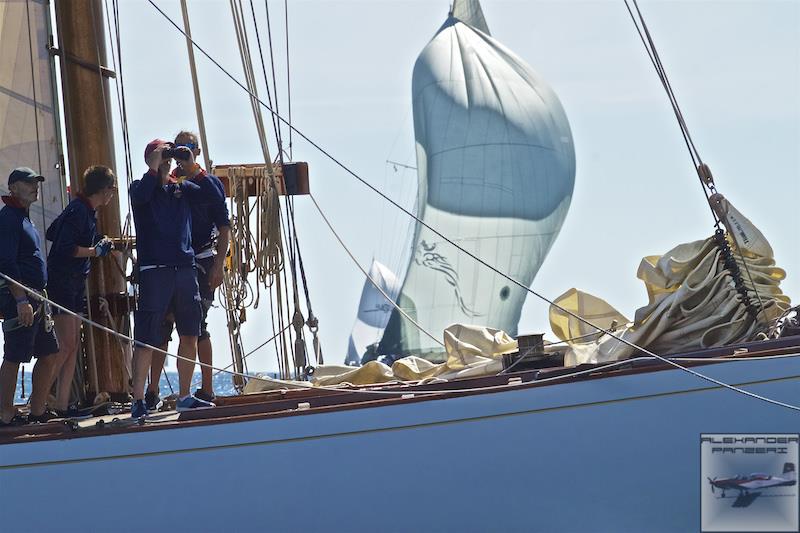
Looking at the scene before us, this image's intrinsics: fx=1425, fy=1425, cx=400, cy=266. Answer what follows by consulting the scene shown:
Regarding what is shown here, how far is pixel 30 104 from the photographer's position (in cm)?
759

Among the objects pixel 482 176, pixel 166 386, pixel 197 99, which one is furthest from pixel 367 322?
pixel 197 99

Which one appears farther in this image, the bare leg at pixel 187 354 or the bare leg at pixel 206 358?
the bare leg at pixel 206 358

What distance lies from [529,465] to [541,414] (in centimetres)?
21

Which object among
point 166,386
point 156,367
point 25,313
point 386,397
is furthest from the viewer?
point 166,386

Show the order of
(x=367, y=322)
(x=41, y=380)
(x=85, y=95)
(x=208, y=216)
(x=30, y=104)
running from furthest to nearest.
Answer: (x=367, y=322), (x=85, y=95), (x=30, y=104), (x=208, y=216), (x=41, y=380)

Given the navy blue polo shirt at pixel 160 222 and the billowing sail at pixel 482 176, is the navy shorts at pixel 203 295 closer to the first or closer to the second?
the navy blue polo shirt at pixel 160 222

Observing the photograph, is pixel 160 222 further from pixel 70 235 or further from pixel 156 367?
pixel 156 367

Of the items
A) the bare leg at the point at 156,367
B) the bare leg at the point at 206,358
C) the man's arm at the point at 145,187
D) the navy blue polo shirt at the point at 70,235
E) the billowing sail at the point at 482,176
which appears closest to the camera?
the man's arm at the point at 145,187

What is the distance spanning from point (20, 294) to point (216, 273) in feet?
3.21

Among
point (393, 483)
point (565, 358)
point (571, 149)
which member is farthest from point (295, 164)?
point (571, 149)

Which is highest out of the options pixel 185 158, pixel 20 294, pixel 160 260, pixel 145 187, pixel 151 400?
pixel 185 158

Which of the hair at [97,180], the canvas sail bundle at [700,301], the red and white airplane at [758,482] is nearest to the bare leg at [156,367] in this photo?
the hair at [97,180]

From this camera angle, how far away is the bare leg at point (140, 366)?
20.9 feet

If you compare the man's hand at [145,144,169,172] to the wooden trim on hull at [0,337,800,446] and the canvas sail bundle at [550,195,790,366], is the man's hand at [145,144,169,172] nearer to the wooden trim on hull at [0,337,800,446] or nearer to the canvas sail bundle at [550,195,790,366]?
the wooden trim on hull at [0,337,800,446]
